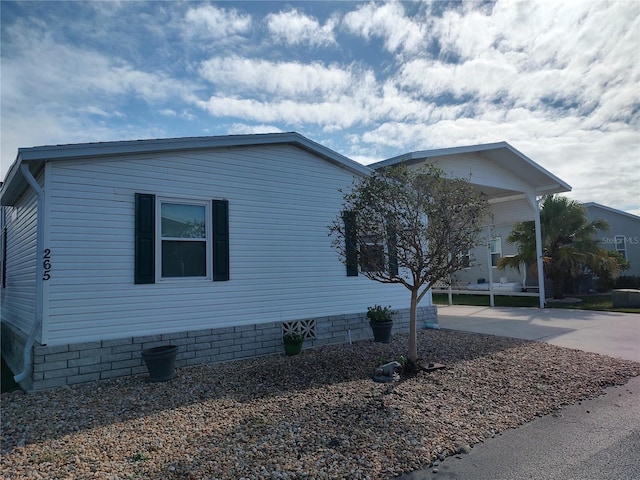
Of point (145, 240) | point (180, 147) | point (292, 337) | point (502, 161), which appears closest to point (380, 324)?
point (292, 337)

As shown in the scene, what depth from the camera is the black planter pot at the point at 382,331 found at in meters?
7.98

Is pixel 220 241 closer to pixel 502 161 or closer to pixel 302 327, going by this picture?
pixel 302 327

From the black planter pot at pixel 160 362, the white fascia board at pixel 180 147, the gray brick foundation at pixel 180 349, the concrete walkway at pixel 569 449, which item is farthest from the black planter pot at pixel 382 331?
the black planter pot at pixel 160 362

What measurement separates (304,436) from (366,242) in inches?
124

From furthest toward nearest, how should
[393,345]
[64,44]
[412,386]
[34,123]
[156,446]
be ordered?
[393,345]
[34,123]
[64,44]
[412,386]
[156,446]

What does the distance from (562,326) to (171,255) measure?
30.7 ft

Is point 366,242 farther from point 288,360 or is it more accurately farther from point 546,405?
point 546,405

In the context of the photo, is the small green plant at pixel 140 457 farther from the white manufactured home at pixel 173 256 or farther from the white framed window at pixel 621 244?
the white framed window at pixel 621 244

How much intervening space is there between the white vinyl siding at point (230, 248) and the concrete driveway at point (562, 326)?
111 inches

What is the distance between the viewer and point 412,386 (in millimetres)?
5227

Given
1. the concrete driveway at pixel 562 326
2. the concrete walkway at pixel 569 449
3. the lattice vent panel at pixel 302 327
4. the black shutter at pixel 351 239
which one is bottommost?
the concrete walkway at pixel 569 449

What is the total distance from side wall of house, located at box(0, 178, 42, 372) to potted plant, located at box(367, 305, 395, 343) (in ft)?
19.1

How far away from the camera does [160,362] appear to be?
5.59m

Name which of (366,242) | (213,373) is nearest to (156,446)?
(213,373)
